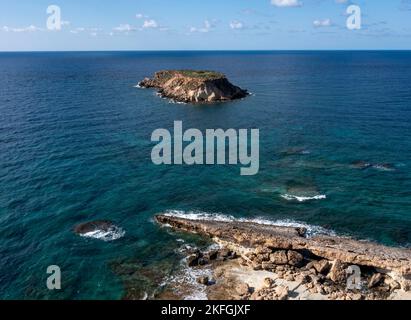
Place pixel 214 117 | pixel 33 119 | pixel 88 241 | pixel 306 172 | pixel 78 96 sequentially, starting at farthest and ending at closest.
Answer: pixel 78 96, pixel 214 117, pixel 33 119, pixel 306 172, pixel 88 241

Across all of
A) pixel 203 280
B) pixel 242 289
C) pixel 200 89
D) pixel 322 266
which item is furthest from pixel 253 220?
pixel 200 89

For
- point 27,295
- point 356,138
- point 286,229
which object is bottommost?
point 27,295

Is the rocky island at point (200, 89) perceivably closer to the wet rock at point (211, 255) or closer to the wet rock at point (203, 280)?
the wet rock at point (211, 255)

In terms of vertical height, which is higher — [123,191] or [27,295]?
[123,191]

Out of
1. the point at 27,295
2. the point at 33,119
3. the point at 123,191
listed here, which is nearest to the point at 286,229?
the point at 123,191

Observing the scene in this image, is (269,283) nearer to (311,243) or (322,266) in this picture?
(322,266)

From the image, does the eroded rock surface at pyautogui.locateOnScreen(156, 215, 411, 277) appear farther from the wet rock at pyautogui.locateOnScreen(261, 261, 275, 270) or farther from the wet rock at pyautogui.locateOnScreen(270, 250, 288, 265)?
the wet rock at pyautogui.locateOnScreen(261, 261, 275, 270)

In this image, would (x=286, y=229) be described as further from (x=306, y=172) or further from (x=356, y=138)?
(x=356, y=138)
